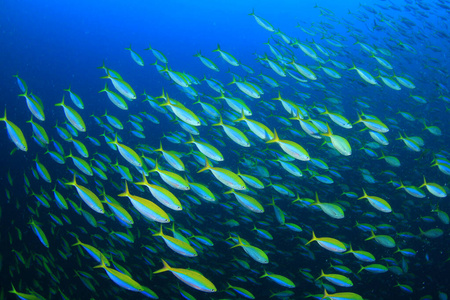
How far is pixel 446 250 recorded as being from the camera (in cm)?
732

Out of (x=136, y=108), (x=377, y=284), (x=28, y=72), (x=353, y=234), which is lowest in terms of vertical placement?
(x=377, y=284)

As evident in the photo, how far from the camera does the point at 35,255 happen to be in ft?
17.1

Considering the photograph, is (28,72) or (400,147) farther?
(28,72)

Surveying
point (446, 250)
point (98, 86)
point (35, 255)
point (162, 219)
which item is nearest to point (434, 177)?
point (446, 250)

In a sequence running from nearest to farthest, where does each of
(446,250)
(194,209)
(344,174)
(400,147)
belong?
(446,250), (194,209), (344,174), (400,147)

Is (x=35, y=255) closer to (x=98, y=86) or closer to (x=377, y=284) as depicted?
(x=377, y=284)

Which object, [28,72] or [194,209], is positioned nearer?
[194,209]

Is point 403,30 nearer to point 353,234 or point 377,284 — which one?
point 353,234

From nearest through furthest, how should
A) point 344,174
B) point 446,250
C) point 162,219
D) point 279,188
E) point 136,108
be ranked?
point 162,219, point 279,188, point 446,250, point 344,174, point 136,108

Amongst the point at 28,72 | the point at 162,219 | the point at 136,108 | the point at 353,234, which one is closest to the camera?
the point at 162,219

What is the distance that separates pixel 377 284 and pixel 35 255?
841 cm

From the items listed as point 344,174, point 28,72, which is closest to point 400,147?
point 344,174

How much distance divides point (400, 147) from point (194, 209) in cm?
929

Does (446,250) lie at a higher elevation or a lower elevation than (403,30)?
lower
